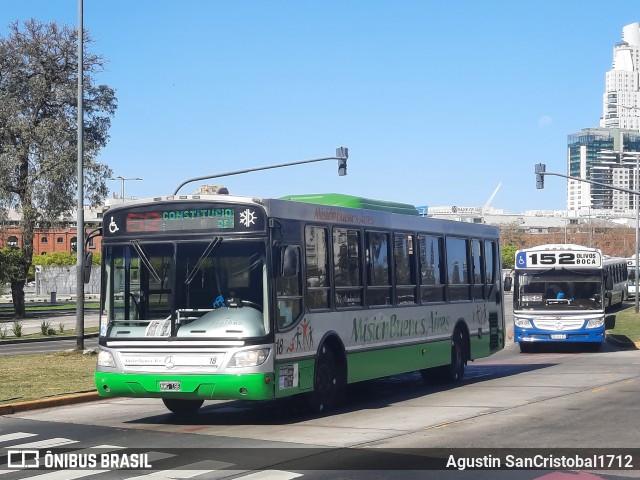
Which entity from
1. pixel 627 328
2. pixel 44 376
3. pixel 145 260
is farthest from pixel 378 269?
pixel 627 328

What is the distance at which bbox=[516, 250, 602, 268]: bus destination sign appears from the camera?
105 feet

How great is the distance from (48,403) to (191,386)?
3974 millimetres

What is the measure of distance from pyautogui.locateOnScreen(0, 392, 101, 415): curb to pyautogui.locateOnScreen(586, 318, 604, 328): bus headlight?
58.0 feet

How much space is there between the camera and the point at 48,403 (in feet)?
55.4

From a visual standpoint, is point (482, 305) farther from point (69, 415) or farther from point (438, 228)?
point (69, 415)

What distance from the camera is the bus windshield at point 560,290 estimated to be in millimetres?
31812

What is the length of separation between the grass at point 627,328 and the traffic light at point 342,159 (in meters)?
11.3

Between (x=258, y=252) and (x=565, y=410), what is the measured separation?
16.8 ft

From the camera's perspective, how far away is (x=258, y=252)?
1409cm

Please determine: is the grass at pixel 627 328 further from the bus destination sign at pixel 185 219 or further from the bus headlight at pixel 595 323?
the bus destination sign at pixel 185 219

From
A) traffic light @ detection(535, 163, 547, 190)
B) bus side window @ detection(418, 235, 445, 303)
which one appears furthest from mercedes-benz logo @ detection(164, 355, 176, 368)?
traffic light @ detection(535, 163, 547, 190)

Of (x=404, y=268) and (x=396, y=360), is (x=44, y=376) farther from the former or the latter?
(x=404, y=268)

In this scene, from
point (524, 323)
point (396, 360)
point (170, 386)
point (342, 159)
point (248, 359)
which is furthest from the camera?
point (342, 159)

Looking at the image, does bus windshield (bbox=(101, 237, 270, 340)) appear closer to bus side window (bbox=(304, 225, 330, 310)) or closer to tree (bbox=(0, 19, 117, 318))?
bus side window (bbox=(304, 225, 330, 310))
